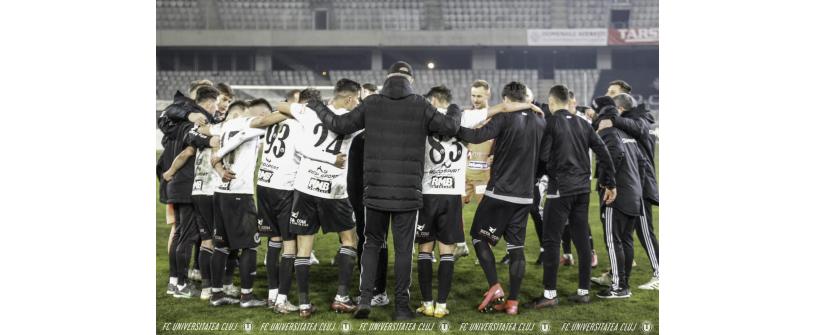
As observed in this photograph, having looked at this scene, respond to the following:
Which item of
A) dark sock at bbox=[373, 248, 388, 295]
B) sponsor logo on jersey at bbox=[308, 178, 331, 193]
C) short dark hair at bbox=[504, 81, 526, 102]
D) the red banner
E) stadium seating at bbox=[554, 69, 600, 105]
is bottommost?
dark sock at bbox=[373, 248, 388, 295]

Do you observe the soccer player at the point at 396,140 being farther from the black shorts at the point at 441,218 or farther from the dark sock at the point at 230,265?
the dark sock at the point at 230,265

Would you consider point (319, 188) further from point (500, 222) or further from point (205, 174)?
point (500, 222)

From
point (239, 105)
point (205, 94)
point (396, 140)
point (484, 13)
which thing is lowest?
point (396, 140)

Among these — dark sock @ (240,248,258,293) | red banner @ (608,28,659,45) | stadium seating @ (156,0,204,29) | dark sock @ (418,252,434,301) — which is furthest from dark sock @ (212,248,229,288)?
red banner @ (608,28,659,45)

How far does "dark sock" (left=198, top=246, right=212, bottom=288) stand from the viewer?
5.49m

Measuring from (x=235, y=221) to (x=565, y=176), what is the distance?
239cm

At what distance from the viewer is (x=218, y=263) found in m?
5.30

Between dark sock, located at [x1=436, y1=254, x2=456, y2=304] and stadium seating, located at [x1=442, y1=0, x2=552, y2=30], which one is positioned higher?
stadium seating, located at [x1=442, y1=0, x2=552, y2=30]

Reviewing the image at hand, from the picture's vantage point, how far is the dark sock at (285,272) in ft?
16.5

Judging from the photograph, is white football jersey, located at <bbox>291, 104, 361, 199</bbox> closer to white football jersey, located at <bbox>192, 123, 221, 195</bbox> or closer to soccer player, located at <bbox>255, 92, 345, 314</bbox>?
soccer player, located at <bbox>255, 92, 345, 314</bbox>

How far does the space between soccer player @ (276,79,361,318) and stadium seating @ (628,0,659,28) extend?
10.1 meters

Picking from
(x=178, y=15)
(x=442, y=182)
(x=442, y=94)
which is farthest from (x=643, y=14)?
(x=442, y=182)

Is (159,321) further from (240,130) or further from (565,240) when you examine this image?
(565,240)

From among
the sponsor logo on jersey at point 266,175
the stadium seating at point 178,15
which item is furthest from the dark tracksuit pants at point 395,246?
the stadium seating at point 178,15
